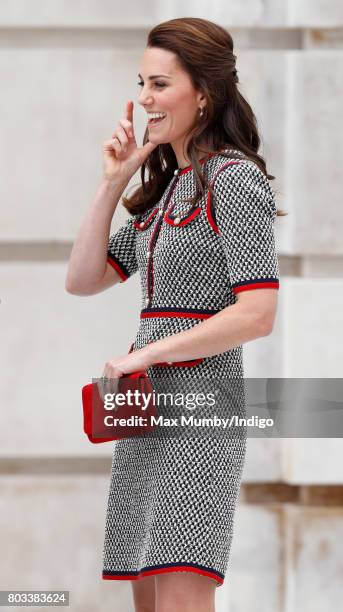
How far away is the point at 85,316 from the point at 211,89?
1.60 m

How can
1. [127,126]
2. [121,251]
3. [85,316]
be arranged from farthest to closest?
[85,316]
[121,251]
[127,126]

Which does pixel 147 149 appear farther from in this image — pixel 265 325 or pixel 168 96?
pixel 265 325

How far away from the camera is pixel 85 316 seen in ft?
12.1

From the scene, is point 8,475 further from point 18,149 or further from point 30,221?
point 18,149

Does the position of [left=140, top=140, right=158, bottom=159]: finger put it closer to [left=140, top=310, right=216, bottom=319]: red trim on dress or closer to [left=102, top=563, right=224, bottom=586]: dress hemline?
[left=140, top=310, right=216, bottom=319]: red trim on dress

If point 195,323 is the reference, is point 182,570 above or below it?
below

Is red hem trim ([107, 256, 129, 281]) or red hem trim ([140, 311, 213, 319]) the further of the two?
red hem trim ([107, 256, 129, 281])

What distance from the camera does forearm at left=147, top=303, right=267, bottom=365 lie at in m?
2.06

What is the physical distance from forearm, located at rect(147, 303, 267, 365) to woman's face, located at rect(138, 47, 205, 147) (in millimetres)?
467

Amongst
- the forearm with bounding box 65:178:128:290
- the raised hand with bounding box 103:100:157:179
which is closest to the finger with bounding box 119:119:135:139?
the raised hand with bounding box 103:100:157:179

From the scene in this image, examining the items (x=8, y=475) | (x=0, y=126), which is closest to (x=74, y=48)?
(x=0, y=126)

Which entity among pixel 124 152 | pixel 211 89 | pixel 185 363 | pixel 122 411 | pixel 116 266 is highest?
pixel 211 89

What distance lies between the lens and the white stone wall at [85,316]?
354cm

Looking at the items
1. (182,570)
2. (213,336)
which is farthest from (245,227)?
(182,570)
